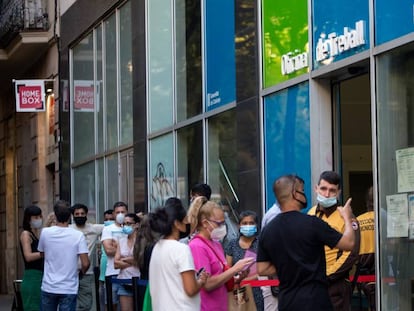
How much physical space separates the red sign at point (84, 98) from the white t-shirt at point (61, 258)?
10.3 metres

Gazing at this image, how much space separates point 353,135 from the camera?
40.2ft

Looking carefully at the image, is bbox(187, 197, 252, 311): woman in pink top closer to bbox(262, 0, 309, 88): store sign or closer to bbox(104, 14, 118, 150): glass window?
bbox(262, 0, 309, 88): store sign

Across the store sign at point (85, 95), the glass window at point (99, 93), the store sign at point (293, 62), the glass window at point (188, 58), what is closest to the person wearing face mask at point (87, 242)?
the glass window at point (188, 58)

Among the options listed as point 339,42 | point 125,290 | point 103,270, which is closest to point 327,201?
point 339,42

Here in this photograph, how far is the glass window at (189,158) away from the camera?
16484 mm

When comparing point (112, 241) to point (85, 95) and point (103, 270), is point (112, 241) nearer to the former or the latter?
point (103, 270)

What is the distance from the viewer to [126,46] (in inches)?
833

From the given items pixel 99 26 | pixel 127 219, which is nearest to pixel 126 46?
pixel 99 26

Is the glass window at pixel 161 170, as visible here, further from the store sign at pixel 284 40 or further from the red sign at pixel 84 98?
the red sign at pixel 84 98

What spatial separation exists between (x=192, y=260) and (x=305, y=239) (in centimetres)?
87

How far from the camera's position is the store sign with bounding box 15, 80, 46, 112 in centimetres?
2625

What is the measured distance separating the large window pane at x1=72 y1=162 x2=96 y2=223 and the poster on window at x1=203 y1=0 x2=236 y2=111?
791 cm

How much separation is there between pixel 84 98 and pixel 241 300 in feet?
47.0

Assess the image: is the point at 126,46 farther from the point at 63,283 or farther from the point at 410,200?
the point at 410,200
